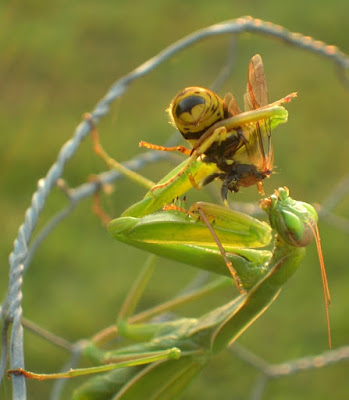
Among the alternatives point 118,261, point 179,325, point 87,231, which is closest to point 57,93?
point 87,231

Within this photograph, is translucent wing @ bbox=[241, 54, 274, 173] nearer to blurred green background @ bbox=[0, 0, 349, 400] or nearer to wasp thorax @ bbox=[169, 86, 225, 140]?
wasp thorax @ bbox=[169, 86, 225, 140]

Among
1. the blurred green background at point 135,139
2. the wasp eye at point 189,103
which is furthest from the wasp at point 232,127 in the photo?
the blurred green background at point 135,139

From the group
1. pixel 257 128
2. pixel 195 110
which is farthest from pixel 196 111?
pixel 257 128

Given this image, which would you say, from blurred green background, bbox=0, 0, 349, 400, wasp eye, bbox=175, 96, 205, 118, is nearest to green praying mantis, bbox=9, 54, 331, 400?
wasp eye, bbox=175, 96, 205, 118

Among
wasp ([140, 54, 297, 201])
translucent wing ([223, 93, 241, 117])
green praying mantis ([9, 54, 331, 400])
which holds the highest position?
translucent wing ([223, 93, 241, 117])

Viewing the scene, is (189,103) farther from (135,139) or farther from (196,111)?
(135,139)

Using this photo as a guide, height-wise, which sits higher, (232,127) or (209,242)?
(232,127)

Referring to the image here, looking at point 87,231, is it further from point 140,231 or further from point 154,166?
point 140,231
